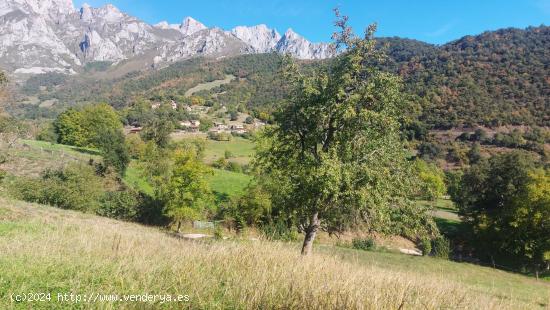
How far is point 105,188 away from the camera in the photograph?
40.8m

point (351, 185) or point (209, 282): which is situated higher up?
point (351, 185)

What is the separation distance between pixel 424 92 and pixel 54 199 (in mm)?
133832

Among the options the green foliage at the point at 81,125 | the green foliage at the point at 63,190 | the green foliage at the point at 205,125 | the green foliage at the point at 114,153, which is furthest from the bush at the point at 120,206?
the green foliage at the point at 205,125

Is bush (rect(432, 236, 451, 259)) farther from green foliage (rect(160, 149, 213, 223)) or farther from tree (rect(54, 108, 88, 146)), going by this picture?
tree (rect(54, 108, 88, 146))

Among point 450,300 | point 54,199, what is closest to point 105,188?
point 54,199

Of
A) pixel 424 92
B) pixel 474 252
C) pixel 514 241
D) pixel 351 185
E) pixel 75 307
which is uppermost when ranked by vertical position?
pixel 424 92

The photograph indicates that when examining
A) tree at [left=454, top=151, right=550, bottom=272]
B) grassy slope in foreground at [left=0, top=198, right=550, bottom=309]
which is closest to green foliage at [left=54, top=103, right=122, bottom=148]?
tree at [left=454, top=151, right=550, bottom=272]

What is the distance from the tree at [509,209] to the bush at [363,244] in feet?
45.3

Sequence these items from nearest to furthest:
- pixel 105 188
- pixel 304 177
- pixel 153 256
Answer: pixel 153 256
pixel 304 177
pixel 105 188

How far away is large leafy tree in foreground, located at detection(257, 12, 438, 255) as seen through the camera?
Answer: 11703 millimetres

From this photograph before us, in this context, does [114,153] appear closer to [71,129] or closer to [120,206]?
[120,206]

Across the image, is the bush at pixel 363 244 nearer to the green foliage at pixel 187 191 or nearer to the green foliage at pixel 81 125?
the green foliage at pixel 187 191

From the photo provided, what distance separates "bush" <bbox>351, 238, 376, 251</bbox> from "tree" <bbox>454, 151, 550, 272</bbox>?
45.3 ft

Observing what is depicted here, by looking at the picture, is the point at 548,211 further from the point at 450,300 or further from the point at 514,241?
the point at 450,300
